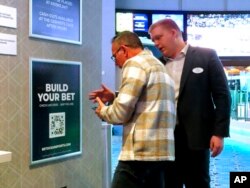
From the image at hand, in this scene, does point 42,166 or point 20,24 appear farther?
point 42,166

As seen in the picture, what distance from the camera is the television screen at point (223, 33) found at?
835cm

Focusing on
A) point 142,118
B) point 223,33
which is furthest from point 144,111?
point 223,33

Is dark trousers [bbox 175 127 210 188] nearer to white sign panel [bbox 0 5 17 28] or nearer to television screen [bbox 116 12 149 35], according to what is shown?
white sign panel [bbox 0 5 17 28]

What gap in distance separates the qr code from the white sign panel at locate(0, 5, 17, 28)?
614 mm

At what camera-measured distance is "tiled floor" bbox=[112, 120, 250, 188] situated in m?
4.85

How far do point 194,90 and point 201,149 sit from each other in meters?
0.35

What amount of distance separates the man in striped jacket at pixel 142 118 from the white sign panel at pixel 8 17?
700mm

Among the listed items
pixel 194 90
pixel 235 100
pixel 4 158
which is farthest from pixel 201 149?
pixel 235 100

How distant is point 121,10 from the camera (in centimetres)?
804

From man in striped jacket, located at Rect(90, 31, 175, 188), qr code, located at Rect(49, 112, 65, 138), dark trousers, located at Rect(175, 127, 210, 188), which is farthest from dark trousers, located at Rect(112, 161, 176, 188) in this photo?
qr code, located at Rect(49, 112, 65, 138)

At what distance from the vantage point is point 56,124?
2.57 meters

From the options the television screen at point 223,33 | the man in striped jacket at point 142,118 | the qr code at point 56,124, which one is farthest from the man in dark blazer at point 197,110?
the television screen at point 223,33

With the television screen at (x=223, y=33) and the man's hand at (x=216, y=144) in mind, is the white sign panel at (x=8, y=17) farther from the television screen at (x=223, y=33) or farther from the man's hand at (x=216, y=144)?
the television screen at (x=223, y=33)

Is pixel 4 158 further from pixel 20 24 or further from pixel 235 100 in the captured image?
pixel 235 100
